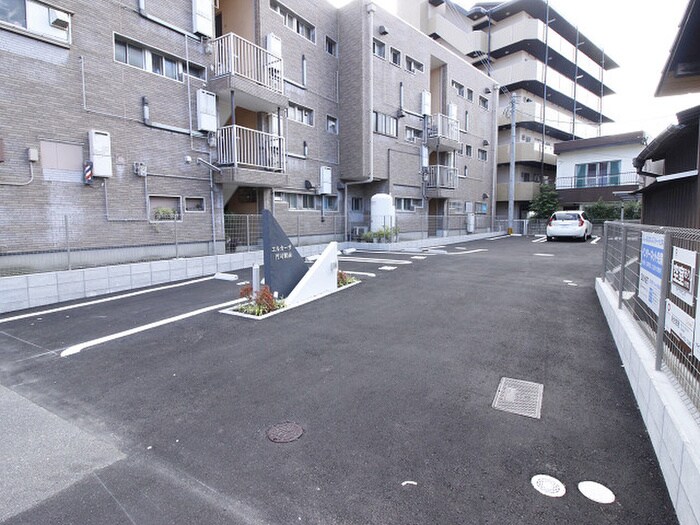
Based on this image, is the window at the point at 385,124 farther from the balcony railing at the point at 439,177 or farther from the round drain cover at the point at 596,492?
the round drain cover at the point at 596,492

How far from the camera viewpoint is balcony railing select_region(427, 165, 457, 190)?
22.1 meters

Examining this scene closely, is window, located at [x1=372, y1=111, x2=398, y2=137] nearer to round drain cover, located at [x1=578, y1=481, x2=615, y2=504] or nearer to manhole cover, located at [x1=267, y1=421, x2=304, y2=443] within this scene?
manhole cover, located at [x1=267, y1=421, x2=304, y2=443]

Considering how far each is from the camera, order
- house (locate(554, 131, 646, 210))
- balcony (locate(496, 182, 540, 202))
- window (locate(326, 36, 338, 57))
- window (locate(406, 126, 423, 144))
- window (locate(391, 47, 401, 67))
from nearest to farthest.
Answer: window (locate(326, 36, 338, 57)) < window (locate(391, 47, 401, 67)) < window (locate(406, 126, 423, 144)) < house (locate(554, 131, 646, 210)) < balcony (locate(496, 182, 540, 202))

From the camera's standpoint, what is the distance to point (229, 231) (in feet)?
42.8

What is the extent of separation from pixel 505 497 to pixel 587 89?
48030 mm

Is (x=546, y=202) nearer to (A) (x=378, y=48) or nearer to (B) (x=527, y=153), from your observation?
(B) (x=527, y=153)

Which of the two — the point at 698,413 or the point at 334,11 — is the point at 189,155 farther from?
the point at 698,413

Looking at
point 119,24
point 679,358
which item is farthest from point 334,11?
point 679,358

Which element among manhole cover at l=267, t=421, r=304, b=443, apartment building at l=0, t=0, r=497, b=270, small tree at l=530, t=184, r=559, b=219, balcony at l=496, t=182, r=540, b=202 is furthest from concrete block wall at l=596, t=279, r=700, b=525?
balcony at l=496, t=182, r=540, b=202

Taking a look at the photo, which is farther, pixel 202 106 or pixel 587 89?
pixel 587 89

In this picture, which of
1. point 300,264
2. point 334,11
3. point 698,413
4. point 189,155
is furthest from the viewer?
point 334,11

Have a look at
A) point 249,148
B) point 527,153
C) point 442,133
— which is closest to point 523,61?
point 527,153

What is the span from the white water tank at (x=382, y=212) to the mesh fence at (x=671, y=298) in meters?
14.1

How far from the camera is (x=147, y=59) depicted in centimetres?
1118
